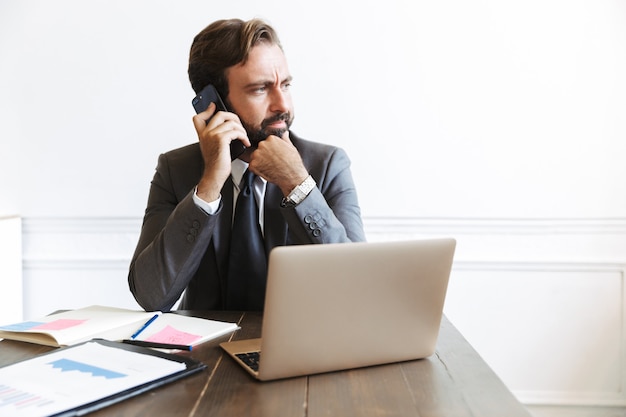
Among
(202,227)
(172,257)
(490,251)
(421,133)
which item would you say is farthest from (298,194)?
(490,251)

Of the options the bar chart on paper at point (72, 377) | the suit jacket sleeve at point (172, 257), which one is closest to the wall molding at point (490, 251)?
the suit jacket sleeve at point (172, 257)

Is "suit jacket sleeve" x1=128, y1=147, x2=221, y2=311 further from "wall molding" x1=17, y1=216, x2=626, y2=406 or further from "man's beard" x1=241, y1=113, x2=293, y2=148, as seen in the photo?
"wall molding" x1=17, y1=216, x2=626, y2=406

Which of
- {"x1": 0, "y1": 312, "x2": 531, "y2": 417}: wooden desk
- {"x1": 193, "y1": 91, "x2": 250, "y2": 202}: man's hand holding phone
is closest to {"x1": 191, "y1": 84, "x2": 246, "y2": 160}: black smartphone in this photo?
{"x1": 193, "y1": 91, "x2": 250, "y2": 202}: man's hand holding phone

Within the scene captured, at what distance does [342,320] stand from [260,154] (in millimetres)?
815

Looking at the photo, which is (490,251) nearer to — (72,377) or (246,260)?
(246,260)

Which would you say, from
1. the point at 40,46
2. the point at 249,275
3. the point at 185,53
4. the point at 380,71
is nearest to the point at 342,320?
the point at 249,275

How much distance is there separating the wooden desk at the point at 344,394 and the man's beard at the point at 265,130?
35.3 inches

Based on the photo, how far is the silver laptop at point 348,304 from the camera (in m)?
0.94

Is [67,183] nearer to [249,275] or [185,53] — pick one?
[185,53]

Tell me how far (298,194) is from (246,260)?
0.88 ft

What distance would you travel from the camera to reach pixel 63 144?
2.64 metres

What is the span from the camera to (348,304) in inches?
39.0

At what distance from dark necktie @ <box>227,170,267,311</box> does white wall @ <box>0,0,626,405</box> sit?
0.88 m

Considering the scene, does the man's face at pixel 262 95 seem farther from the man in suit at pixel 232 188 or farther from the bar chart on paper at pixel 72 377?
the bar chart on paper at pixel 72 377
